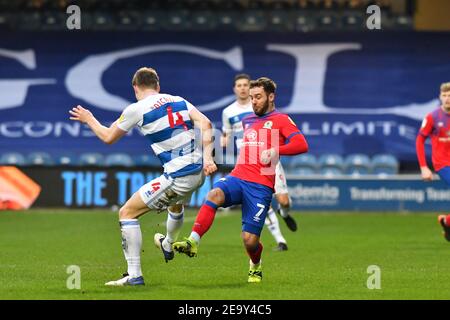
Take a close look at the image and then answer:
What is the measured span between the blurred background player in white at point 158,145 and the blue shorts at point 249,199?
0.37m

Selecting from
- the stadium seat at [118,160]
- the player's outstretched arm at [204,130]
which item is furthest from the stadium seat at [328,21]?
the player's outstretched arm at [204,130]

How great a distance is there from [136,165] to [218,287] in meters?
15.8

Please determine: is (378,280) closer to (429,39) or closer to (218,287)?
(218,287)

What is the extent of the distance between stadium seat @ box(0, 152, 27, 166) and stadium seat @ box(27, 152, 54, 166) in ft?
0.57

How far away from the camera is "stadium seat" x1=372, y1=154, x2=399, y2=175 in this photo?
27.1 m

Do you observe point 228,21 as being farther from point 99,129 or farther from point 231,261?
point 99,129

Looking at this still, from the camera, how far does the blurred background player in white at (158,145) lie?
33.8 ft

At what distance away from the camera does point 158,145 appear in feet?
35.1

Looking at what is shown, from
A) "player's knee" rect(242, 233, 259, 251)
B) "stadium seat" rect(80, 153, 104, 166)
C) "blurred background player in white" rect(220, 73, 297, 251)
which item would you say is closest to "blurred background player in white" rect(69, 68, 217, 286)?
"player's knee" rect(242, 233, 259, 251)

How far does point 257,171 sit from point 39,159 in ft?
57.6

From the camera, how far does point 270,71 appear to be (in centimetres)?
2998

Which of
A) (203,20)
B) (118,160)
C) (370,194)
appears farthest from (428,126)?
(203,20)

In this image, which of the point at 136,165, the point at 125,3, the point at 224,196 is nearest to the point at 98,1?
the point at 125,3

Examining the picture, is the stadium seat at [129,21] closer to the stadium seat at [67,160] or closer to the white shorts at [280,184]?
the stadium seat at [67,160]
